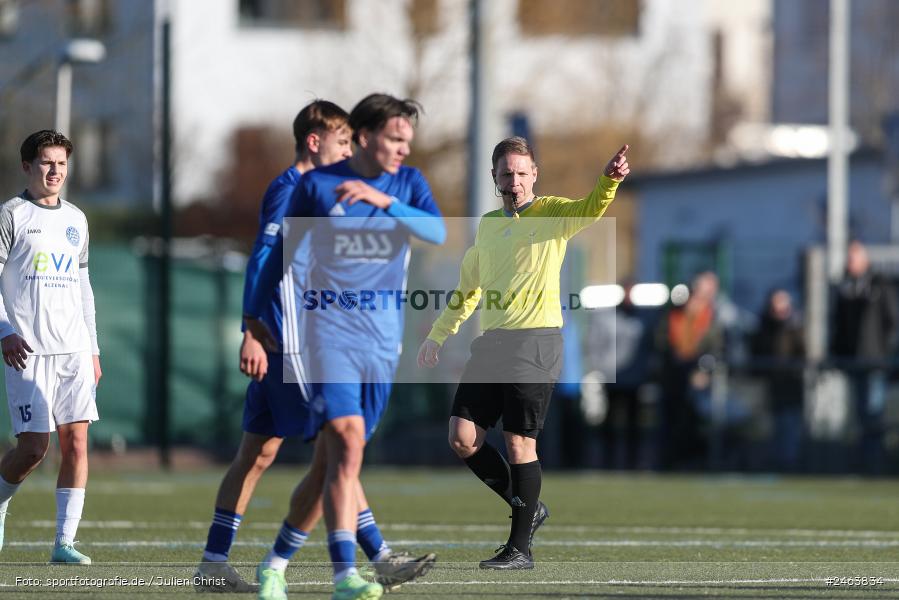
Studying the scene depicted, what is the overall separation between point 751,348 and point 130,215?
6344 millimetres

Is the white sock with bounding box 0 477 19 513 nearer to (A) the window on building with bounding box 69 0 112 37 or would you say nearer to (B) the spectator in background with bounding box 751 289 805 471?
(B) the spectator in background with bounding box 751 289 805 471

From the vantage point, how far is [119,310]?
61.5 feet

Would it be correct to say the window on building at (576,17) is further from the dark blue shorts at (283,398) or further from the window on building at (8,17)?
the dark blue shorts at (283,398)

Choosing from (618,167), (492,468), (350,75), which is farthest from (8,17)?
(618,167)

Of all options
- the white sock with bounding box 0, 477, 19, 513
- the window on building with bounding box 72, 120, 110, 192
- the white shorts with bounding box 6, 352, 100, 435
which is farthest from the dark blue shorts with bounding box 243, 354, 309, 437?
the window on building with bounding box 72, 120, 110, 192

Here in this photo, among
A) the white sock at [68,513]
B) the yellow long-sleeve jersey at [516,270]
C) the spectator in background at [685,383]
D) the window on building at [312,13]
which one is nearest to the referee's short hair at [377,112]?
the yellow long-sleeve jersey at [516,270]

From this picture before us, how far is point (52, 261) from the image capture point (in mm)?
8836

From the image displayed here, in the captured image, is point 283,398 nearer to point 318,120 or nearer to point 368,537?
point 368,537

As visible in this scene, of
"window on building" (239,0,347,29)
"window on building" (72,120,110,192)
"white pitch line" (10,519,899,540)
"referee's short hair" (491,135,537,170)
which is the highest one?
"window on building" (239,0,347,29)

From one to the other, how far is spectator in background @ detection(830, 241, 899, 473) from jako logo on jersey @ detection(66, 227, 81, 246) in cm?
1031

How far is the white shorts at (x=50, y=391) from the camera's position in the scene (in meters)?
8.82

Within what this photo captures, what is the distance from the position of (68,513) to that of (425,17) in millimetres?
20000

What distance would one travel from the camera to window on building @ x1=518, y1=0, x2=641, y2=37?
3106 centimetres

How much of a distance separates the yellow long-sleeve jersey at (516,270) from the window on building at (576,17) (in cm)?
2226
